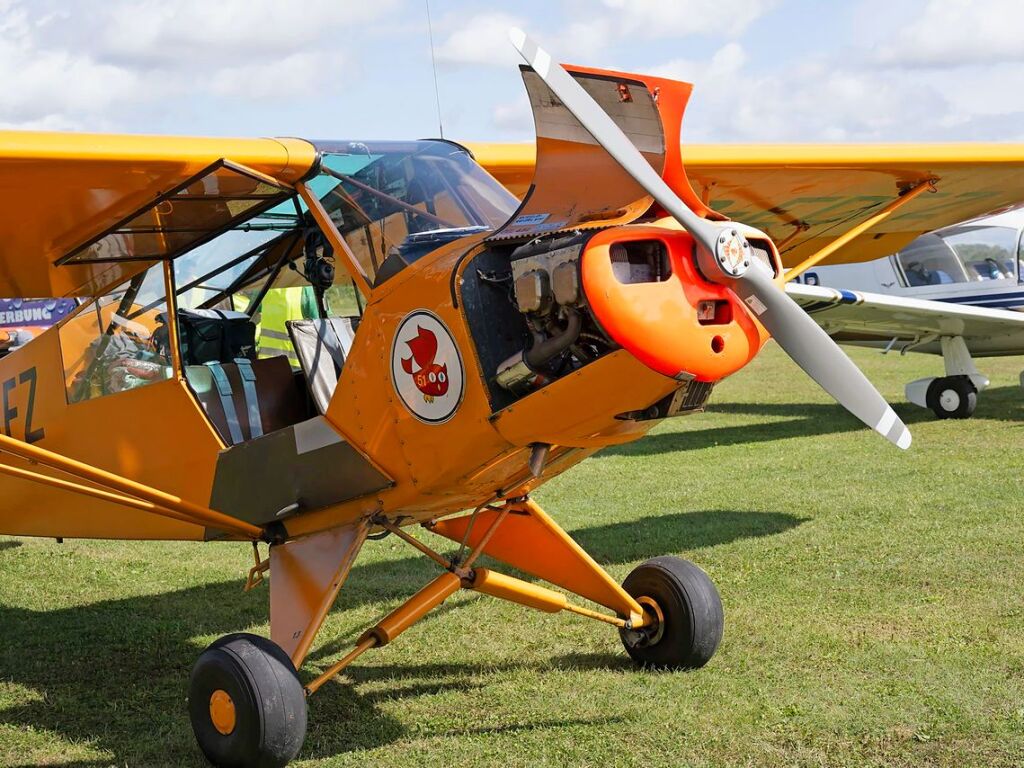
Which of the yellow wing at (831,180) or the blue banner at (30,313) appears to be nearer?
the yellow wing at (831,180)

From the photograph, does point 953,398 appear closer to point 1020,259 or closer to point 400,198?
point 1020,259

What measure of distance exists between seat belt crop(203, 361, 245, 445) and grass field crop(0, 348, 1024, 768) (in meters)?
1.19

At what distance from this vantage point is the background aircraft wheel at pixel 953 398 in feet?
42.4

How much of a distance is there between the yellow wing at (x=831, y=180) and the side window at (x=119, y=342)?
1715 mm

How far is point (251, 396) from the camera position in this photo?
5137 millimetres

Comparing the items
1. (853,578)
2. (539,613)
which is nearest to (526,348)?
(539,613)

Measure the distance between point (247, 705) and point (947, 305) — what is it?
1074cm

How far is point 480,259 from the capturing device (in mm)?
3889

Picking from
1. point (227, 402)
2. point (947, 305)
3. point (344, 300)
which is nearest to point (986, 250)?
point (947, 305)

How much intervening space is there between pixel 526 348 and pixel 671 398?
50 cm

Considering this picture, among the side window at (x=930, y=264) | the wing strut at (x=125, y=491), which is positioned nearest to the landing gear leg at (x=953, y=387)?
the side window at (x=930, y=264)

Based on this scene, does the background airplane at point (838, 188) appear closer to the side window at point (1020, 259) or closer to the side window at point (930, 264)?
the side window at point (930, 264)

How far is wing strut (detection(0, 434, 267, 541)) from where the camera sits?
467cm

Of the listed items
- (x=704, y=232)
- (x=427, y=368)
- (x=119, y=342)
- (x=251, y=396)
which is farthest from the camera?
(x=119, y=342)
